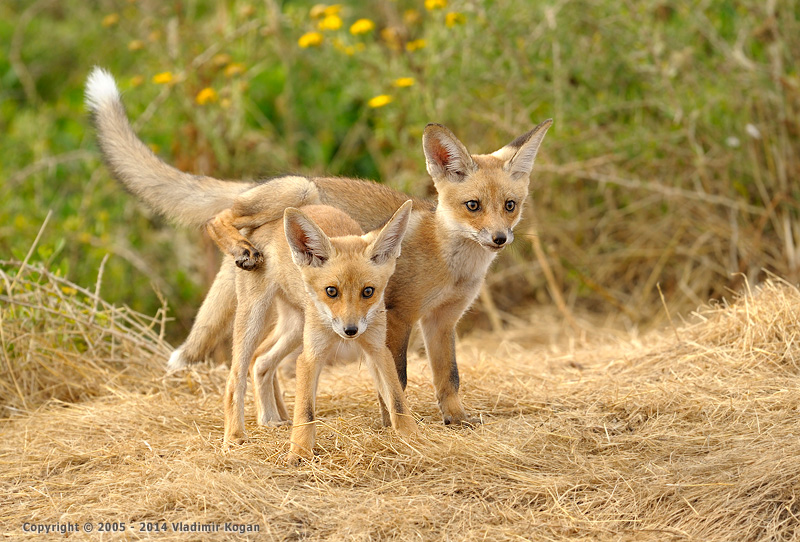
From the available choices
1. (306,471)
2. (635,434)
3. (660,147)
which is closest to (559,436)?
(635,434)

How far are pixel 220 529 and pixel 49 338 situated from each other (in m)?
2.75

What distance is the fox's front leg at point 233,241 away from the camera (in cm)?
452

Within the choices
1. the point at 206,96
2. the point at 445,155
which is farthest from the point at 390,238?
the point at 206,96

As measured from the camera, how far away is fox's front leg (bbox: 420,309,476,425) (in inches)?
188

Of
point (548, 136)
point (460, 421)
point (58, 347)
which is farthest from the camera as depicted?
point (548, 136)

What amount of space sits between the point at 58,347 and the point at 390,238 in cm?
267

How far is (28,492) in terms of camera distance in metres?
4.00

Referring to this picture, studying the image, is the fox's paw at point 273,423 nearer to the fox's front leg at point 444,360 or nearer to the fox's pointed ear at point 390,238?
the fox's front leg at point 444,360

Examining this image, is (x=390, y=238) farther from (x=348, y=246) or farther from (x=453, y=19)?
(x=453, y=19)

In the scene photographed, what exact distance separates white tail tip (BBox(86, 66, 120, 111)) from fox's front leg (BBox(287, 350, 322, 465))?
2.12 m

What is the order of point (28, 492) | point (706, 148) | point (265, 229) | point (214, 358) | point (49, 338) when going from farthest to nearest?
point (706, 148) → point (214, 358) → point (49, 338) → point (265, 229) → point (28, 492)

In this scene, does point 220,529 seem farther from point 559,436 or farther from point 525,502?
point 559,436

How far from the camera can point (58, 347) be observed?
5562mm

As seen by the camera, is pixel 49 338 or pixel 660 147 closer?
pixel 49 338
